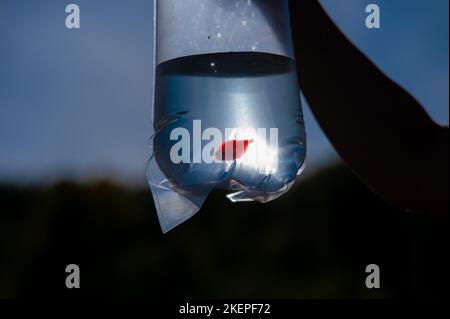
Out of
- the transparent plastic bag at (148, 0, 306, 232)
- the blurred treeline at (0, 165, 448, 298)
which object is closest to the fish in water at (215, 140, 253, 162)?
the transparent plastic bag at (148, 0, 306, 232)

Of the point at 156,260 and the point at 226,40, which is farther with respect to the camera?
the point at 156,260

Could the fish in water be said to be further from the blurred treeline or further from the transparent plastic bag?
the blurred treeline

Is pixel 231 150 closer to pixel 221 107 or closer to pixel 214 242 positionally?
pixel 221 107

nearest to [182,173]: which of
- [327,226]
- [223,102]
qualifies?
[223,102]

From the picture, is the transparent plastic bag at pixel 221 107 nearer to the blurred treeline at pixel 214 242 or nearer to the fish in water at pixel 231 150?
the fish in water at pixel 231 150

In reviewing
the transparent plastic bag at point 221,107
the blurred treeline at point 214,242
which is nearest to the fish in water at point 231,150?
the transparent plastic bag at point 221,107

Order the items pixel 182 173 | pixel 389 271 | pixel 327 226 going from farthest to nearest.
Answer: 1. pixel 327 226
2. pixel 389 271
3. pixel 182 173
